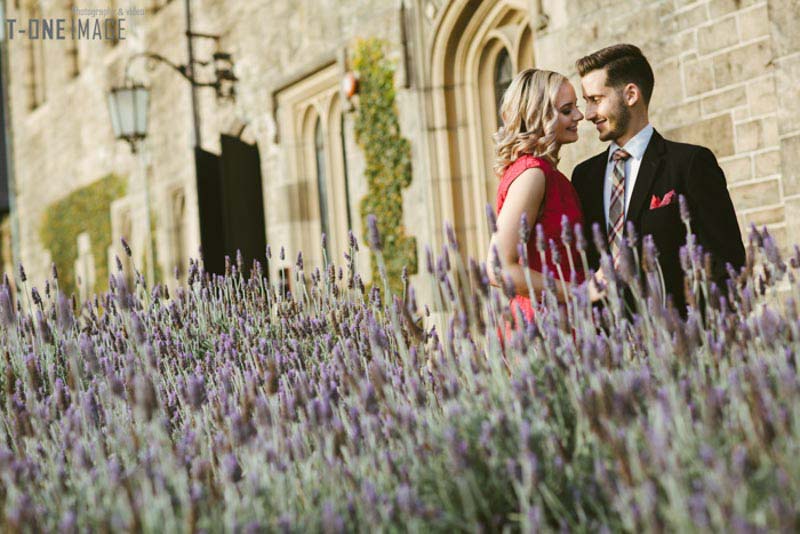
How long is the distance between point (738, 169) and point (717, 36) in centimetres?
79

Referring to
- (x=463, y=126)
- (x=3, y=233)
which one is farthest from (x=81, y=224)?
(x=463, y=126)

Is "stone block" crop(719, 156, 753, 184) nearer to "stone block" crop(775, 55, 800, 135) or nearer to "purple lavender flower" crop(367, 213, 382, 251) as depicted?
"stone block" crop(775, 55, 800, 135)

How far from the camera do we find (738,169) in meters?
6.05

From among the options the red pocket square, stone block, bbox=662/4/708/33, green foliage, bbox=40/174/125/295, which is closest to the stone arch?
stone block, bbox=662/4/708/33

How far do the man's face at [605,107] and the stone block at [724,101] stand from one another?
2782 millimetres

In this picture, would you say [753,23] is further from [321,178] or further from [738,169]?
[321,178]

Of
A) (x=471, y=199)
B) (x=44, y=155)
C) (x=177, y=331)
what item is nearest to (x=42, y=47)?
(x=44, y=155)

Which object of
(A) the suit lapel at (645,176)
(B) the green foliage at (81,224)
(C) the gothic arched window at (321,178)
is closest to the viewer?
(A) the suit lapel at (645,176)

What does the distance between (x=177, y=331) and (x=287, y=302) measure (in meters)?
0.47

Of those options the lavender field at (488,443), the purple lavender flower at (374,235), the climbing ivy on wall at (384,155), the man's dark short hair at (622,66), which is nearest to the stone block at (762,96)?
the man's dark short hair at (622,66)

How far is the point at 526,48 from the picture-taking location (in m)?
8.80

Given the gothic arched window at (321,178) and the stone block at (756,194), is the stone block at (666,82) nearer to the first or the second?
the stone block at (756,194)

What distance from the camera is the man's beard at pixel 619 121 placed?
3529 millimetres

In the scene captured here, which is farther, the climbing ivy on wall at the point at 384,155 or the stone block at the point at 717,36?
the climbing ivy on wall at the point at 384,155
